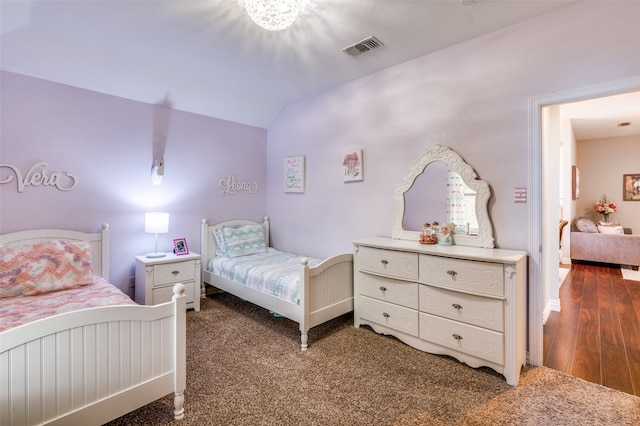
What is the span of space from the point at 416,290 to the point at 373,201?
1121 mm

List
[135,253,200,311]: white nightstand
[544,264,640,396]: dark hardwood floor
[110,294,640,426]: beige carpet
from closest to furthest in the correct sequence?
[110,294,640,426]: beige carpet
[544,264,640,396]: dark hardwood floor
[135,253,200,311]: white nightstand

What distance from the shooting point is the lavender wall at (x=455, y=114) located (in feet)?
6.94

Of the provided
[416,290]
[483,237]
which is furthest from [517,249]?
[416,290]

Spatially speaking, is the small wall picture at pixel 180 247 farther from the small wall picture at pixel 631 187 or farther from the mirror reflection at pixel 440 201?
the small wall picture at pixel 631 187

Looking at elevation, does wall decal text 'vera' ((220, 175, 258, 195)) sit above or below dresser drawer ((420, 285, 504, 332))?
above

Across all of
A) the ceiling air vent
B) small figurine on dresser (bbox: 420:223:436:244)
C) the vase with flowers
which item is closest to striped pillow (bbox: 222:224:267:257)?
small figurine on dresser (bbox: 420:223:436:244)

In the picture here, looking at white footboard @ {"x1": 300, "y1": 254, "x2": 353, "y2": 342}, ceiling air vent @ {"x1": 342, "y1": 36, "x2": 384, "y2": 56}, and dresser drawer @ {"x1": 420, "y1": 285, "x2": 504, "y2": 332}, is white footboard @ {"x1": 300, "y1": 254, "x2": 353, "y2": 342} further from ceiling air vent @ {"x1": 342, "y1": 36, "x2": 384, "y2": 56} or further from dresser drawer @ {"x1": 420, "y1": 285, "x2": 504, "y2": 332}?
ceiling air vent @ {"x1": 342, "y1": 36, "x2": 384, "y2": 56}

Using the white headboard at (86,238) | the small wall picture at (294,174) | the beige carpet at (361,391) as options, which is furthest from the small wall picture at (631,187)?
the white headboard at (86,238)

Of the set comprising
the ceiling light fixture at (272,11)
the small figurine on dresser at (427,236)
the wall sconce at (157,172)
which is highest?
the ceiling light fixture at (272,11)

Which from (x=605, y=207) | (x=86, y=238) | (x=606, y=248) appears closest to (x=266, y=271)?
(x=86, y=238)

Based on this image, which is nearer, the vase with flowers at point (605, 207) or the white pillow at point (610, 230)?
the white pillow at point (610, 230)

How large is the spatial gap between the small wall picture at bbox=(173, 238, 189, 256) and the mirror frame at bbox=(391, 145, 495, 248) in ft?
7.97

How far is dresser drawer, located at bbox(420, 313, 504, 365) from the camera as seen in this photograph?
2.14 metres

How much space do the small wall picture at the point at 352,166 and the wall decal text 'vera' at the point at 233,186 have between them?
159cm
